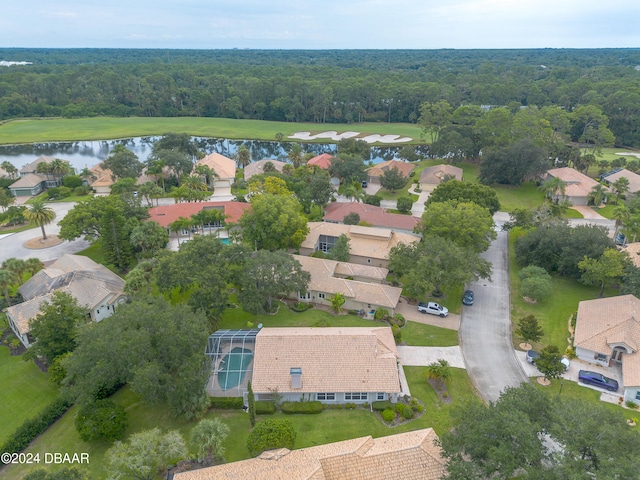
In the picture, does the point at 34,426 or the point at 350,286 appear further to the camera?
the point at 350,286

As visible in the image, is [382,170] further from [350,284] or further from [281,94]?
[281,94]

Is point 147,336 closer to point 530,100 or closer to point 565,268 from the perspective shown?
point 565,268

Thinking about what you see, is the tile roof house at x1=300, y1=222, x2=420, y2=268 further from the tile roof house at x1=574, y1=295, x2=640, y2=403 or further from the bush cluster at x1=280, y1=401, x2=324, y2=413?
the bush cluster at x1=280, y1=401, x2=324, y2=413

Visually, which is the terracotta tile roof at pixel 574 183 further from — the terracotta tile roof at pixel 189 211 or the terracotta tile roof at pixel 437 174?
the terracotta tile roof at pixel 189 211

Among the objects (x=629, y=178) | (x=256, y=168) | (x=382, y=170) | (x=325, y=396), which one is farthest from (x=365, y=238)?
(x=629, y=178)

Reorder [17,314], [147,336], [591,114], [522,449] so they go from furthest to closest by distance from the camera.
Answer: [591,114] → [17,314] → [147,336] → [522,449]

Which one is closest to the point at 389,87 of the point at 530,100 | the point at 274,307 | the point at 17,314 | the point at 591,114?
the point at 530,100
